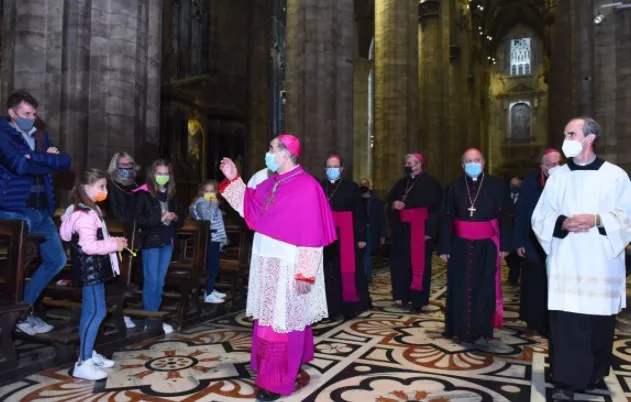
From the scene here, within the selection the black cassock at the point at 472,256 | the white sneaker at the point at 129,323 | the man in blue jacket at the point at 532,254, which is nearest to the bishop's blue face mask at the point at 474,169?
the black cassock at the point at 472,256

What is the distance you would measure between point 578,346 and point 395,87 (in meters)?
12.9

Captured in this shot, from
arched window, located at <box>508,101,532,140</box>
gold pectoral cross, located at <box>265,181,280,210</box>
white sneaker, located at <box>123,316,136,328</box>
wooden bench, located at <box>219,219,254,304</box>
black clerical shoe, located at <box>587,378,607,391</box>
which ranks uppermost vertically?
arched window, located at <box>508,101,532,140</box>

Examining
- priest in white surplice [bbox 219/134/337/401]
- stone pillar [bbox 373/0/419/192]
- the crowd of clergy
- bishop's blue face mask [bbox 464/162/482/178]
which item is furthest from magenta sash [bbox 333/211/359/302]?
stone pillar [bbox 373/0/419/192]

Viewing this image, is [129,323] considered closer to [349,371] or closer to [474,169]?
[349,371]

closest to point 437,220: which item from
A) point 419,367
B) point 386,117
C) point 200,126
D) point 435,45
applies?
point 419,367

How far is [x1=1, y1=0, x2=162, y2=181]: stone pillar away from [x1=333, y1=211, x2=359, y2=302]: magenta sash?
3.01 metres

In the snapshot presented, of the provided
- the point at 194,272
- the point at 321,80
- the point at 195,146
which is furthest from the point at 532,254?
the point at 195,146

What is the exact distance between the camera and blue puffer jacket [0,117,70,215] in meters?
4.53

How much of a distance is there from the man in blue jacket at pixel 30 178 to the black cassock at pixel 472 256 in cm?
388

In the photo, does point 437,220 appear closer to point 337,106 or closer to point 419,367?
point 419,367

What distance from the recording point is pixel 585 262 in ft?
13.0

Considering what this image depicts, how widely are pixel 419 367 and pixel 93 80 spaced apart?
5.57 metres

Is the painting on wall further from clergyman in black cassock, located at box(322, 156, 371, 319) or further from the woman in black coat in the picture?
the woman in black coat

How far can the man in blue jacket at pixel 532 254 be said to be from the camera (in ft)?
18.5
